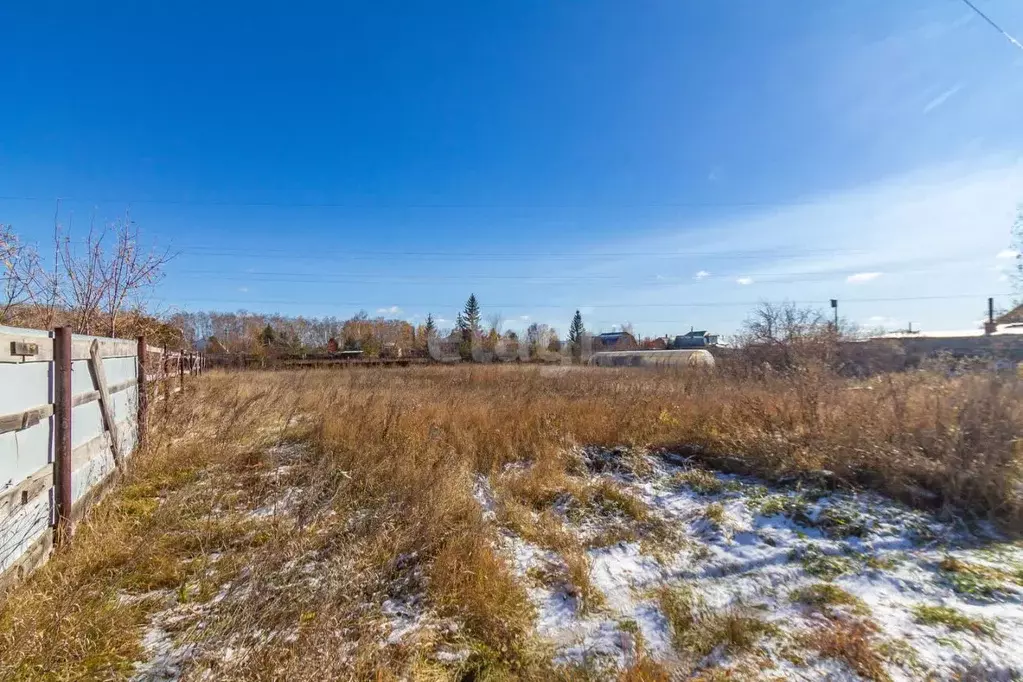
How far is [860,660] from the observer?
7.12 ft

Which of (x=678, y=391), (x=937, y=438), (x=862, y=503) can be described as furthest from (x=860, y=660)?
(x=678, y=391)

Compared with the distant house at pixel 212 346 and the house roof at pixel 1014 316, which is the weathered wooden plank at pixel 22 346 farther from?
the distant house at pixel 212 346

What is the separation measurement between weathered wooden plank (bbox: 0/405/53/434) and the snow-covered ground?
2908 millimetres

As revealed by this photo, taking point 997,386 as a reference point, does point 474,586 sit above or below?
below

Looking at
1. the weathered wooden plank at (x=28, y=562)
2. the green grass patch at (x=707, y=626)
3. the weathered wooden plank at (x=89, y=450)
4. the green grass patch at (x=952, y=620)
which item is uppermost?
the weathered wooden plank at (x=89, y=450)

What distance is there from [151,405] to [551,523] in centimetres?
509

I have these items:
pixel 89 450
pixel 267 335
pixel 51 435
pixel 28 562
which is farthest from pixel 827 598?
pixel 267 335

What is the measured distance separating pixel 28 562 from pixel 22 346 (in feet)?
3.93

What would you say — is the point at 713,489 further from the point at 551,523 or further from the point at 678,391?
the point at 678,391

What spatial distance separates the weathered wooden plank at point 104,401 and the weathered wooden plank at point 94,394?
87mm

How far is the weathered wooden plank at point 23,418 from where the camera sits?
6.93ft

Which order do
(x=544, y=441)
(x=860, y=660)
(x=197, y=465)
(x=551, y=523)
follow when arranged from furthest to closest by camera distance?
1. (x=544, y=441)
2. (x=197, y=465)
3. (x=551, y=523)
4. (x=860, y=660)

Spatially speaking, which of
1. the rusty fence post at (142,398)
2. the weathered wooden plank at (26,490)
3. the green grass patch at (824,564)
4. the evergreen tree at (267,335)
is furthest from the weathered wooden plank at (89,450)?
the evergreen tree at (267,335)

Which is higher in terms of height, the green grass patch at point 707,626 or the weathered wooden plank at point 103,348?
the weathered wooden plank at point 103,348
